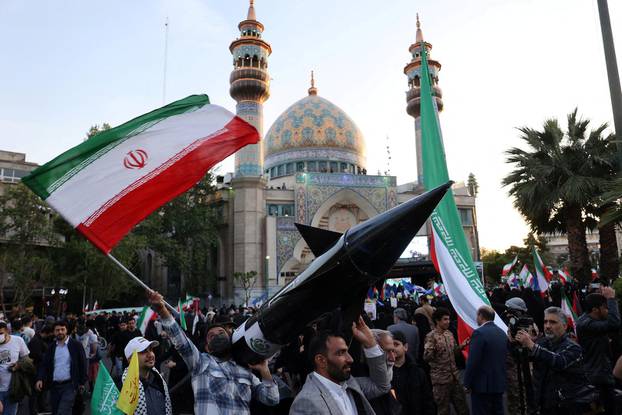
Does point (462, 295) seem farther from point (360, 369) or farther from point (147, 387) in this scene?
point (147, 387)

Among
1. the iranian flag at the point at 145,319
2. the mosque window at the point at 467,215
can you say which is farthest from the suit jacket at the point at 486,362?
the mosque window at the point at 467,215

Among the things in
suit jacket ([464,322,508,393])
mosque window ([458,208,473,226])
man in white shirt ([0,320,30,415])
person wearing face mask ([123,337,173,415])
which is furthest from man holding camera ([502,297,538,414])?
mosque window ([458,208,473,226])

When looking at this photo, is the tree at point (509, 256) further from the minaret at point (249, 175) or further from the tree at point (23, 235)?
the tree at point (23, 235)

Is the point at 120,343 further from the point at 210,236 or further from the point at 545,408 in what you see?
the point at 210,236

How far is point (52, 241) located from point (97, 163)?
21.4 meters

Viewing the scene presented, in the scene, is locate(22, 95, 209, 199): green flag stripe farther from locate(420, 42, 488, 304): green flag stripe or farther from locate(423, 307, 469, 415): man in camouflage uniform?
locate(423, 307, 469, 415): man in camouflage uniform

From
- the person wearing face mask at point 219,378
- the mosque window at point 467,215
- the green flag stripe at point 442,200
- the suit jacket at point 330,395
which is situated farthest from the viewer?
the mosque window at point 467,215

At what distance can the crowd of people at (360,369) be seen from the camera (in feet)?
9.70

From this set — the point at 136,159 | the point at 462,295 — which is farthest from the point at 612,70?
the point at 136,159

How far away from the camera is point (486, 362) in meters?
4.82

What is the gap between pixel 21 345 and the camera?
6270 millimetres

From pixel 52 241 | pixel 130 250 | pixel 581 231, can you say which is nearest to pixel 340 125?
pixel 130 250

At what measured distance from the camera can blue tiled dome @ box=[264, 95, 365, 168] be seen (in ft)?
130

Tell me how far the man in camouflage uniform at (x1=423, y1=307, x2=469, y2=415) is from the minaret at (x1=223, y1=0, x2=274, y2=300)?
25678mm
